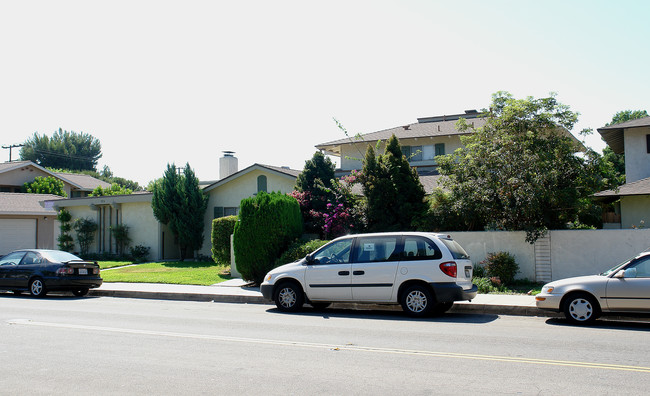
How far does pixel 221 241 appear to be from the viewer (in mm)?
21922

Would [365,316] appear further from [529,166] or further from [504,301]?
[529,166]

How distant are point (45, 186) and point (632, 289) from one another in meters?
43.0

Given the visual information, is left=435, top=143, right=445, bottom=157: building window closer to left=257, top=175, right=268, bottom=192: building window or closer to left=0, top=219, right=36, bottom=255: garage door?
left=257, top=175, right=268, bottom=192: building window

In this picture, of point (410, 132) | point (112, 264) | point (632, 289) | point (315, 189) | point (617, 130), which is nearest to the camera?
point (632, 289)

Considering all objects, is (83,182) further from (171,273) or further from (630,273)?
(630,273)

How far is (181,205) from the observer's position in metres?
26.3

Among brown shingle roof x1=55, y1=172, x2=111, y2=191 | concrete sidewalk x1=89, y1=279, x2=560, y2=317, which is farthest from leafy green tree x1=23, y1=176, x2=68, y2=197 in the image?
concrete sidewalk x1=89, y1=279, x2=560, y2=317

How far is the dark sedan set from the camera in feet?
53.2

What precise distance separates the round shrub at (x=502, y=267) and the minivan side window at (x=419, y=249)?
506 centimetres

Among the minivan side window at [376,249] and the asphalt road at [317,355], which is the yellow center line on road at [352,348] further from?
the minivan side window at [376,249]

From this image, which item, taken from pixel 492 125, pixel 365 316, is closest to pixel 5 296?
pixel 365 316

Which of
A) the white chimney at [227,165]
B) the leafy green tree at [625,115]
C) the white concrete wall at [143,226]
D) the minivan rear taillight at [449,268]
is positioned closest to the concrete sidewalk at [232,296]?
the minivan rear taillight at [449,268]

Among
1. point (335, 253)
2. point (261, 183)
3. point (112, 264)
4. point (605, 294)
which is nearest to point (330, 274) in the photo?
point (335, 253)

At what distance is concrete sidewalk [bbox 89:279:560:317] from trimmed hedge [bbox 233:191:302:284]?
0.67 meters
